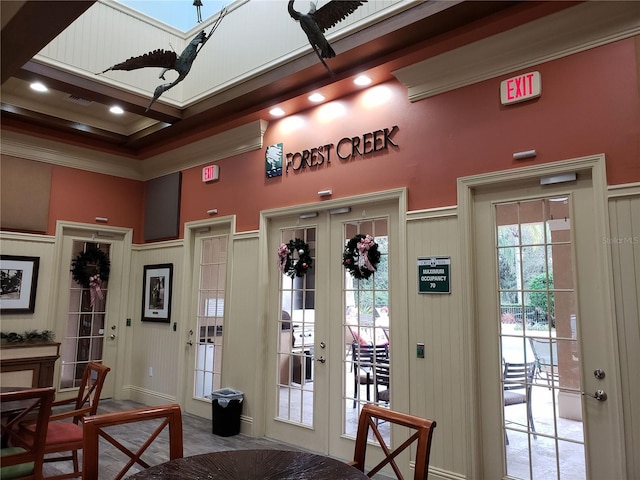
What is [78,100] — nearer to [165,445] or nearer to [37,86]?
[37,86]

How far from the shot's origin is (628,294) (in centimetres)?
278

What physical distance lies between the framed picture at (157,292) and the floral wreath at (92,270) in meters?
0.55

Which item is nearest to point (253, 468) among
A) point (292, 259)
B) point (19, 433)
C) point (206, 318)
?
point (19, 433)

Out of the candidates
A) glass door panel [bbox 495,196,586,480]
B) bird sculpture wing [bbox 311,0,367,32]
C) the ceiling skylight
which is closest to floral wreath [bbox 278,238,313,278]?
glass door panel [bbox 495,196,586,480]

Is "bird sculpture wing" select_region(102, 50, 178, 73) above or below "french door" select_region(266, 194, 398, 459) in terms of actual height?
above

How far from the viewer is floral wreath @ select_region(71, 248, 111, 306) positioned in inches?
236

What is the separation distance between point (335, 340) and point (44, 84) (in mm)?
3913

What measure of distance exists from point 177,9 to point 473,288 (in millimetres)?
4411

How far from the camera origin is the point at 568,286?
122 inches

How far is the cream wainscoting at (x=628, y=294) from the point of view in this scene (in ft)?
8.84

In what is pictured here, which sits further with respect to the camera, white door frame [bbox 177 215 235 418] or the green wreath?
the green wreath

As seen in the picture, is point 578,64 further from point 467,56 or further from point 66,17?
point 66,17

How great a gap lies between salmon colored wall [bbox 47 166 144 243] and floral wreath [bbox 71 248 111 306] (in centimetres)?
46

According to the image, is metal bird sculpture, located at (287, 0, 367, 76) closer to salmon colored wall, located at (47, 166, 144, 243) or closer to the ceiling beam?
the ceiling beam
